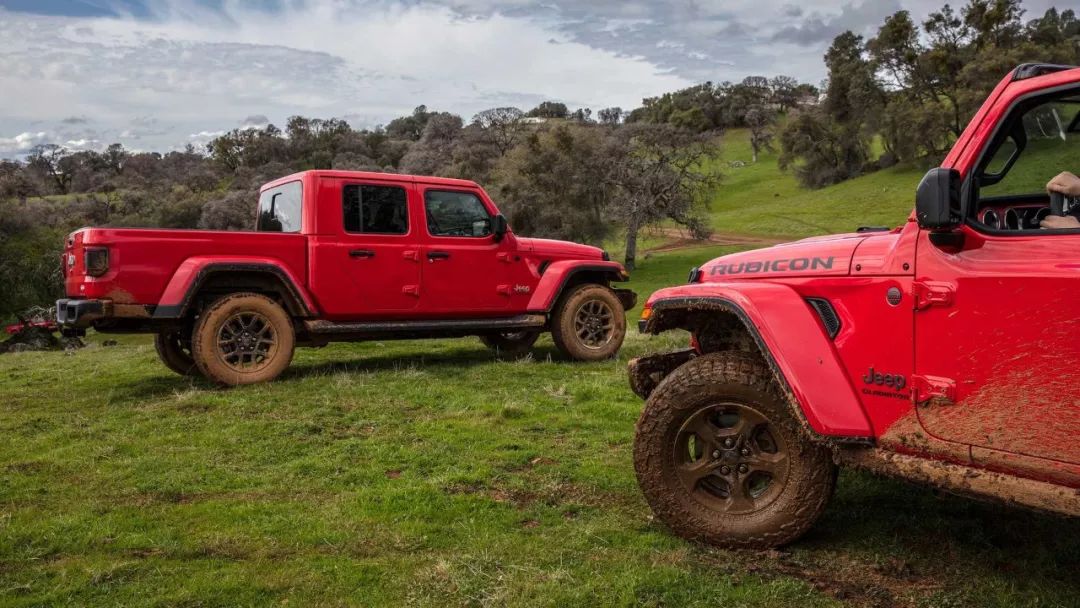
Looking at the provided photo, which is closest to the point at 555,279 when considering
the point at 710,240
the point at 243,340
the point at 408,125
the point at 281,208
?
the point at 281,208

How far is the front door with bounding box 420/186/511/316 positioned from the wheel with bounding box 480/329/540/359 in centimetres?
127

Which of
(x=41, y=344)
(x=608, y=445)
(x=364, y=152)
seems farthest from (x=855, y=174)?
(x=608, y=445)

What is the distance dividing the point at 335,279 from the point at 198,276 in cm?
136

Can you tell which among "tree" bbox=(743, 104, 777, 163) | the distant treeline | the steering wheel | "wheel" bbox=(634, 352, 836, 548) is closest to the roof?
"wheel" bbox=(634, 352, 836, 548)

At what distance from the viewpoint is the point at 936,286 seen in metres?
3.27

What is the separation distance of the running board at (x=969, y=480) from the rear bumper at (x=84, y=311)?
6.50 meters

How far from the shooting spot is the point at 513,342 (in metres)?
10.7

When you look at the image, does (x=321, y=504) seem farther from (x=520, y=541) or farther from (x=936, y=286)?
(x=936, y=286)

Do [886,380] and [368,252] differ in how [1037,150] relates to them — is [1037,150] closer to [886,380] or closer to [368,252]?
[886,380]

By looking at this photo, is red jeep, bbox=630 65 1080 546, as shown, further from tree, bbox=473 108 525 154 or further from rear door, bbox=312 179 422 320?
tree, bbox=473 108 525 154

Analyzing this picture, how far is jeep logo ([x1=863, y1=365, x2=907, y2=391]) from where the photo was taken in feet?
11.2

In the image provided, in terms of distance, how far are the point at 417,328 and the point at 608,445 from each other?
3.65 metres

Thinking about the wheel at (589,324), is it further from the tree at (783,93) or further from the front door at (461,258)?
the tree at (783,93)

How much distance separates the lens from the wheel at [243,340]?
25.1 ft
